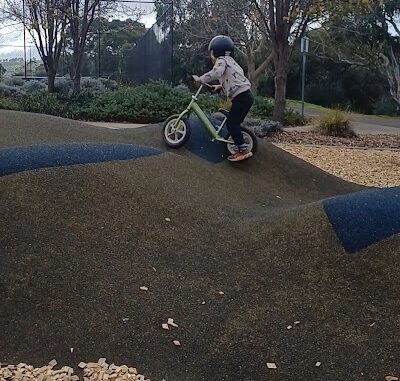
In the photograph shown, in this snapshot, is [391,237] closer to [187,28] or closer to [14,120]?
[14,120]

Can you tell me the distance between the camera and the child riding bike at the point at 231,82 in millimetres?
7234

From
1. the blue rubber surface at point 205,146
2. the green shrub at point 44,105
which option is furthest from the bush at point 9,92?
the blue rubber surface at point 205,146

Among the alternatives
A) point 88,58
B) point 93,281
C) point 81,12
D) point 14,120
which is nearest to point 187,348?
point 93,281

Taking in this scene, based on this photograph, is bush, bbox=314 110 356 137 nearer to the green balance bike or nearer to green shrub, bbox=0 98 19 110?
the green balance bike

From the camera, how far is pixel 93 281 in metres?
4.17

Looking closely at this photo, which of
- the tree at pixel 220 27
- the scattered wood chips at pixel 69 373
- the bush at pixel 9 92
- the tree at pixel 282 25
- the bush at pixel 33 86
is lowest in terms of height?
the scattered wood chips at pixel 69 373

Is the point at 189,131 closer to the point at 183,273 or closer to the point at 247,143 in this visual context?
the point at 247,143

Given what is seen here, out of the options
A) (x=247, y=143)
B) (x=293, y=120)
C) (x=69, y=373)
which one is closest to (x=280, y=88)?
(x=293, y=120)

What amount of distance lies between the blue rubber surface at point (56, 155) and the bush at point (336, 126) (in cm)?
964

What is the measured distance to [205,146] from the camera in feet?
25.9

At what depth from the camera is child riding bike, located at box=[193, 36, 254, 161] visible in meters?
7.23

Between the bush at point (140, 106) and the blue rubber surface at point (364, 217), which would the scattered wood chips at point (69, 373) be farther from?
the bush at point (140, 106)

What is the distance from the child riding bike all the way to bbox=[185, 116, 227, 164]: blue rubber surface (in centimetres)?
24

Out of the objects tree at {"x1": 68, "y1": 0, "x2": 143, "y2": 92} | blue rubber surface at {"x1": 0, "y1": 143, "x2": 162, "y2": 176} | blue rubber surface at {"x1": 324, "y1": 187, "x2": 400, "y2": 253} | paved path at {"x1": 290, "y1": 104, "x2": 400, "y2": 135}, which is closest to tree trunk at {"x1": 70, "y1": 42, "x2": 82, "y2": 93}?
tree at {"x1": 68, "y1": 0, "x2": 143, "y2": 92}
